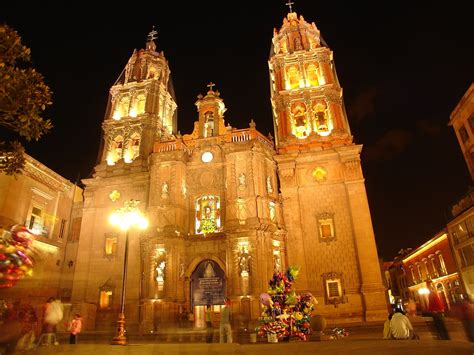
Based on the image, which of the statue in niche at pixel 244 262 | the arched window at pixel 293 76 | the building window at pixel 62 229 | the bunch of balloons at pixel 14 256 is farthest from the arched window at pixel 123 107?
the bunch of balloons at pixel 14 256

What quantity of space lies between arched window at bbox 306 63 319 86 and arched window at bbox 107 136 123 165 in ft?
61.4

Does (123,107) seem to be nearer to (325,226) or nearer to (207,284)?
(207,284)

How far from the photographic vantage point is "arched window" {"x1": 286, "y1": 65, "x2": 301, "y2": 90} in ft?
108

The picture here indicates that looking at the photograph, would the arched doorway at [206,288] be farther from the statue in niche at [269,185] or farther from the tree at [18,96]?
the tree at [18,96]

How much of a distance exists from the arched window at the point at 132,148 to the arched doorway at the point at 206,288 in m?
12.4

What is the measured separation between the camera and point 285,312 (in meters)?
15.6

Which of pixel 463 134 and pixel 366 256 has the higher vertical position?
pixel 463 134

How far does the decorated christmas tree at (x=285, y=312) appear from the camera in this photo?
1511 centimetres

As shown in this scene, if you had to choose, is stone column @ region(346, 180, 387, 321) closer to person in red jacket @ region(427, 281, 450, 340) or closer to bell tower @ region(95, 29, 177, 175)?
person in red jacket @ region(427, 281, 450, 340)

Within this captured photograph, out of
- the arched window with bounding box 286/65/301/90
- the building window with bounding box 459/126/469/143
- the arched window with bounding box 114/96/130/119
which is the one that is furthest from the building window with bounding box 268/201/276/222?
the building window with bounding box 459/126/469/143

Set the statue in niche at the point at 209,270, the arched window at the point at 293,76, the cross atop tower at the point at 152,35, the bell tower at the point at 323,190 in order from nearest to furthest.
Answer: the bell tower at the point at 323,190
the statue in niche at the point at 209,270
the arched window at the point at 293,76
the cross atop tower at the point at 152,35

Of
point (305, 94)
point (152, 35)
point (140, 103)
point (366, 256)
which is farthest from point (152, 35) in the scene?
point (366, 256)

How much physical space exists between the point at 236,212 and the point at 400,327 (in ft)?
55.5

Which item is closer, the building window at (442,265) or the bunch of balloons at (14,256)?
the bunch of balloons at (14,256)
